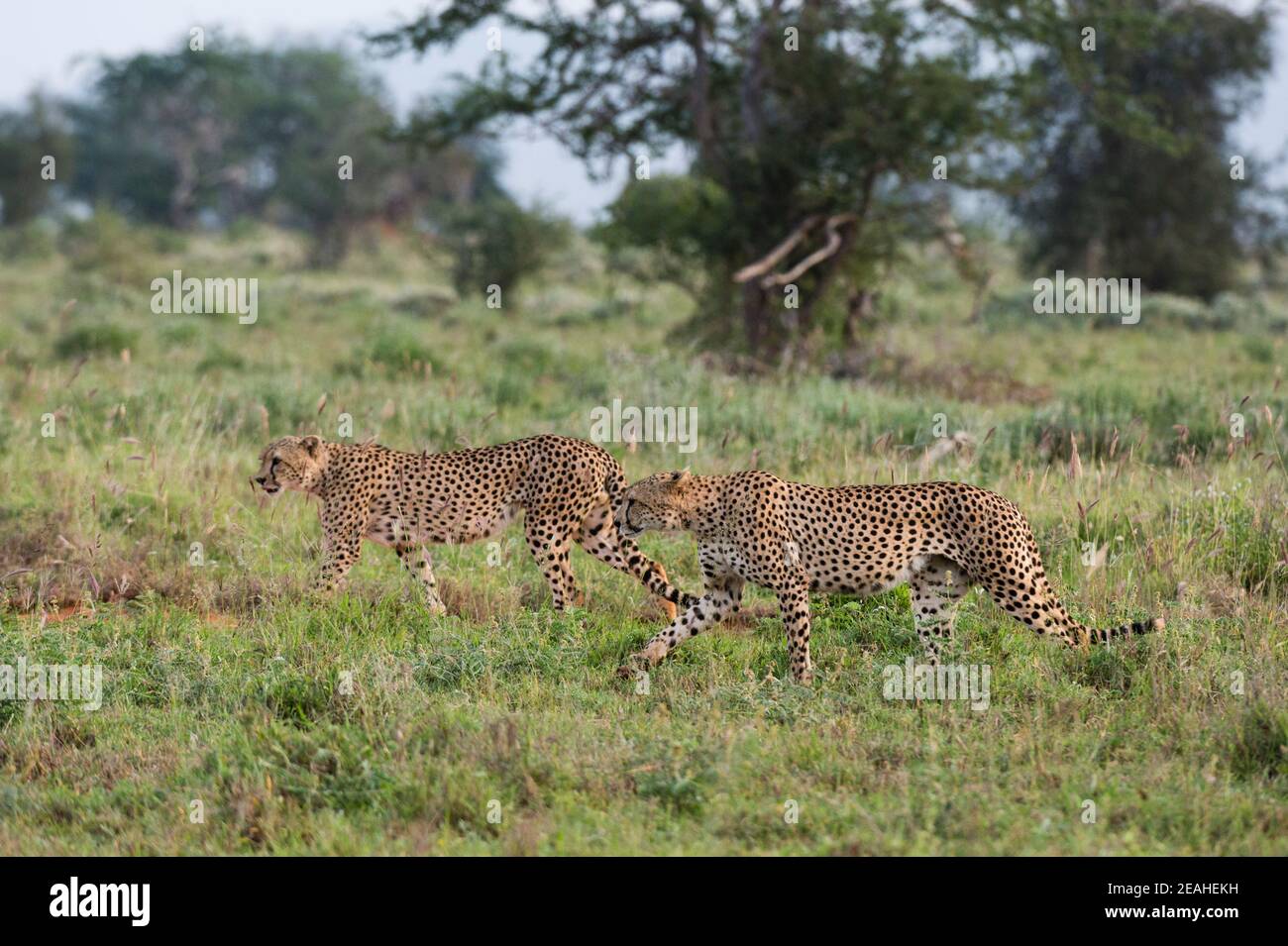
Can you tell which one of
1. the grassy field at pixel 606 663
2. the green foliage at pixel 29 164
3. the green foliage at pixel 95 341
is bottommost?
the grassy field at pixel 606 663

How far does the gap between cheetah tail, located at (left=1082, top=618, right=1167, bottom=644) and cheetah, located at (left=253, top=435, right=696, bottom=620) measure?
208 cm

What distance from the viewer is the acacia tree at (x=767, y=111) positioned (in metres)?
14.8

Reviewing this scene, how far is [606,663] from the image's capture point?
6512mm

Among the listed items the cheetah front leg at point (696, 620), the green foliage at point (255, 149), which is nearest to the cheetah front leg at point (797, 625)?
the cheetah front leg at point (696, 620)

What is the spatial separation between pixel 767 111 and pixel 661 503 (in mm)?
11444

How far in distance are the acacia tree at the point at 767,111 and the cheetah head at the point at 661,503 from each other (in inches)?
300

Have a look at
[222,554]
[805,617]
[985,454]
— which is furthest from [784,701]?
[985,454]

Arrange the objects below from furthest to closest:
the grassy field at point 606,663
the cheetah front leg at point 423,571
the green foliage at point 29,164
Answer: the green foliage at point 29,164 < the cheetah front leg at point 423,571 < the grassy field at point 606,663

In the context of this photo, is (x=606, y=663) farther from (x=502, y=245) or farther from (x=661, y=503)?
(x=502, y=245)

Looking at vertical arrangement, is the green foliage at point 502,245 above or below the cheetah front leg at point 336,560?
above

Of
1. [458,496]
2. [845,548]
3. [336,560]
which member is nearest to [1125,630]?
[845,548]

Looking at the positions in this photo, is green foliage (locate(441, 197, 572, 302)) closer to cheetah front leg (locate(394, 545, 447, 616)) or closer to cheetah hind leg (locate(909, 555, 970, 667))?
cheetah front leg (locate(394, 545, 447, 616))

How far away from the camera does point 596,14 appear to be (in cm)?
1661

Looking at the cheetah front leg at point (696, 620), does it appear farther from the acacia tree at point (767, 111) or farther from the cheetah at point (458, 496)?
the acacia tree at point (767, 111)
